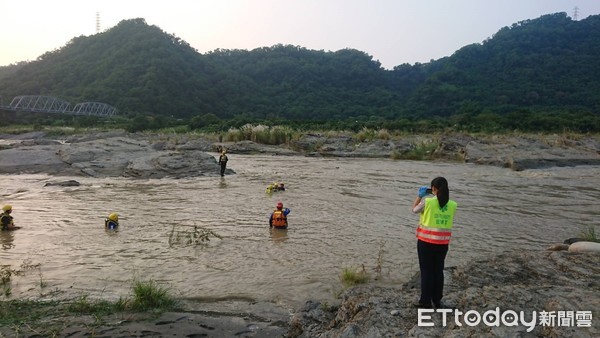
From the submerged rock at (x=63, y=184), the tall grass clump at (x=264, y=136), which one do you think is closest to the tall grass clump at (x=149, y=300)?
the submerged rock at (x=63, y=184)

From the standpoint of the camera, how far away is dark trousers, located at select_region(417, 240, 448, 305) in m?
4.65

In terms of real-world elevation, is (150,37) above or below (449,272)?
above

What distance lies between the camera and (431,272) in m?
4.76

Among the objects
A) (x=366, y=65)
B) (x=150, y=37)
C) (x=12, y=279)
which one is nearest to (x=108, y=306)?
(x=12, y=279)

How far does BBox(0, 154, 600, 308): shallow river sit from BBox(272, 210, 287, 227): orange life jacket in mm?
249

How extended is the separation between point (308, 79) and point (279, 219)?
101687 mm

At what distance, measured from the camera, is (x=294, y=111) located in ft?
287

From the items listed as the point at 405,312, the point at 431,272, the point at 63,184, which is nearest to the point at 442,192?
the point at 431,272

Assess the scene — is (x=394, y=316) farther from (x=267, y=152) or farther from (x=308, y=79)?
(x=308, y=79)

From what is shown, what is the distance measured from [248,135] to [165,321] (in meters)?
33.5

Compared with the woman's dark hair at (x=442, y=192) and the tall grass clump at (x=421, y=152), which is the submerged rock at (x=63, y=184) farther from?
the tall grass clump at (x=421, y=152)

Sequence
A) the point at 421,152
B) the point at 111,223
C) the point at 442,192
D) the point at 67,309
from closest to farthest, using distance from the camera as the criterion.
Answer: the point at 442,192, the point at 67,309, the point at 111,223, the point at 421,152

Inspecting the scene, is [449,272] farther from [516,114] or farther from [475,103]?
[475,103]

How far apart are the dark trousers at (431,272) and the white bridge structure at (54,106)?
254 feet
